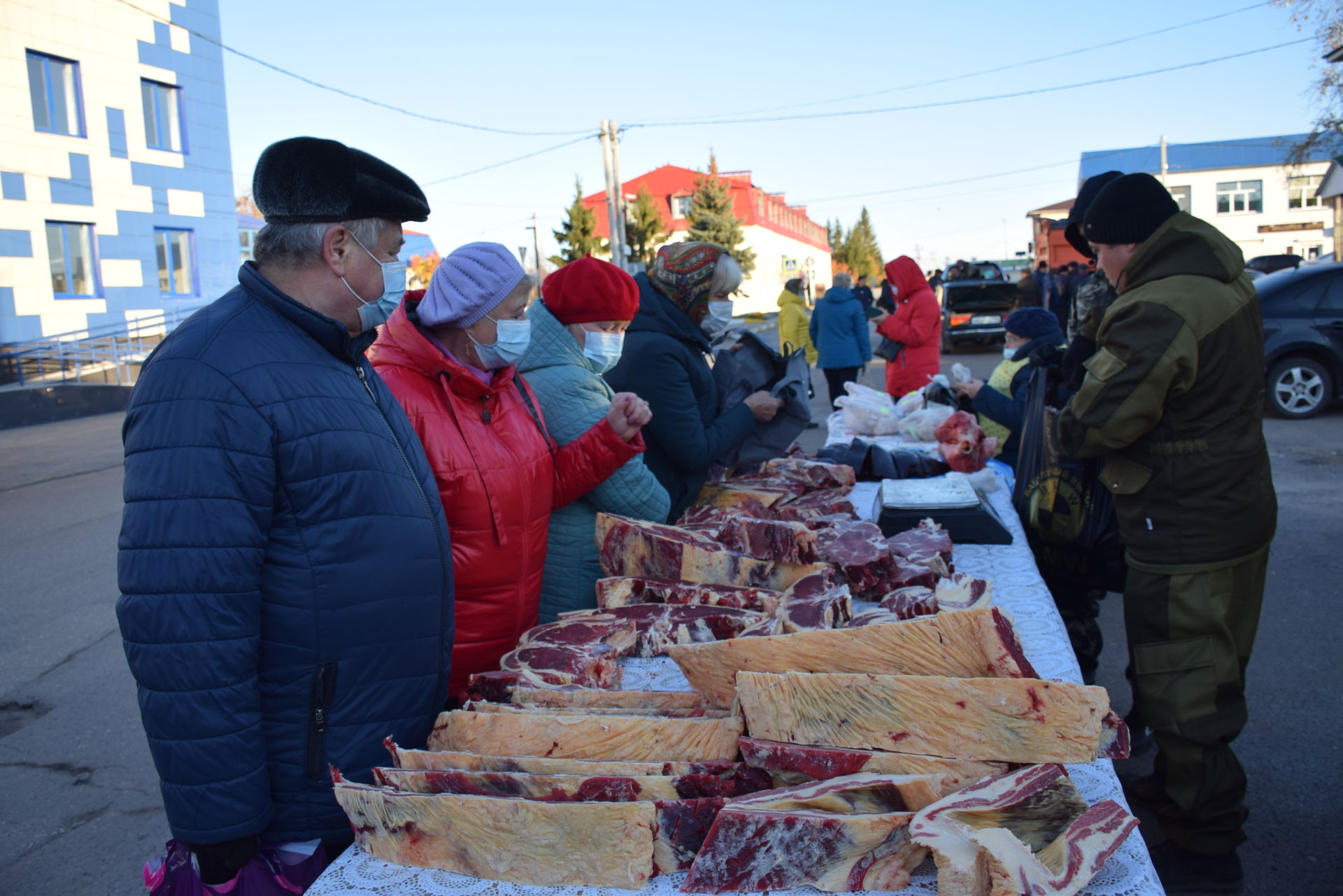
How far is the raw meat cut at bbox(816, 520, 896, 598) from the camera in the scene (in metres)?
2.54

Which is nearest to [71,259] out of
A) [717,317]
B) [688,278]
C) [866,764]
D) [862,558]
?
[717,317]

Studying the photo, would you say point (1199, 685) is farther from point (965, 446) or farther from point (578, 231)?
point (578, 231)

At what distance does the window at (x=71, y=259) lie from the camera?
64.7 ft

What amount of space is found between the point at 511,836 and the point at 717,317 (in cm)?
319

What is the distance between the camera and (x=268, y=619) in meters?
1.65

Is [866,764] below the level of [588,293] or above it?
below

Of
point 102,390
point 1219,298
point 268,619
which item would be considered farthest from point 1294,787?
point 102,390

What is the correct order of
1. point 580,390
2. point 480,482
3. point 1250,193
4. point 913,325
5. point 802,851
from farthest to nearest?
point 1250,193
point 913,325
point 580,390
point 480,482
point 802,851

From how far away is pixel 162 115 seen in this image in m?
22.2

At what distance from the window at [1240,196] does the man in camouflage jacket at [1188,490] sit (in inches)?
2589

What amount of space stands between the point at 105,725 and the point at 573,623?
3452 millimetres

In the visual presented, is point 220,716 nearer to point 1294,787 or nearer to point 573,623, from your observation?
point 573,623

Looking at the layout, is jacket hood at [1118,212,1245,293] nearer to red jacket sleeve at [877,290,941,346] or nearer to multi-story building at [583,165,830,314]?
red jacket sleeve at [877,290,941,346]

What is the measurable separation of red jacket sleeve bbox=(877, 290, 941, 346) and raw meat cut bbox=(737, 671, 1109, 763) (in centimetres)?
665
